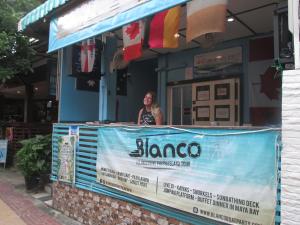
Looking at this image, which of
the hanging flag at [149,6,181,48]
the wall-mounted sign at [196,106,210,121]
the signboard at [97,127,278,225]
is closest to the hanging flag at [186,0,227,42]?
the hanging flag at [149,6,181,48]

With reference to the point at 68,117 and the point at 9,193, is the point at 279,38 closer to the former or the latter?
the point at 68,117

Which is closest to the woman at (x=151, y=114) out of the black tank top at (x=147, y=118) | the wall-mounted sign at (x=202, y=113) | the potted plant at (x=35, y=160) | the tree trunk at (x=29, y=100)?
the black tank top at (x=147, y=118)

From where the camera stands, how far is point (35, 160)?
8.95 m

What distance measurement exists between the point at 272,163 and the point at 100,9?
13.3 feet

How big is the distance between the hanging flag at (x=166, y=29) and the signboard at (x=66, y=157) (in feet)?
8.33

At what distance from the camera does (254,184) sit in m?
3.64

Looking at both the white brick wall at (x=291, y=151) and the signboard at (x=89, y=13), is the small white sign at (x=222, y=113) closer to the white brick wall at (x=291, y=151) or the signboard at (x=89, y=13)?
the signboard at (x=89, y=13)

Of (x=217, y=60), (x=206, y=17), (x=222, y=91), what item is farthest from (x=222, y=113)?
(x=206, y=17)

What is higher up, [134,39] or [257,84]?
[134,39]

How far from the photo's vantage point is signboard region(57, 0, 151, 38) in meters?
5.65

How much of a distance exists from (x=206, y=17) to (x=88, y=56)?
12.8 ft

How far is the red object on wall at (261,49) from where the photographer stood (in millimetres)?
8148

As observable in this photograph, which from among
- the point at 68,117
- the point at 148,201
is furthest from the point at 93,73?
the point at 148,201

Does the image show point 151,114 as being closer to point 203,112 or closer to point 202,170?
point 202,170
